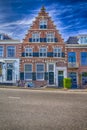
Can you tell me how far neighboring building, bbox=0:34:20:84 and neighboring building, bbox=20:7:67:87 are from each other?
0.70m

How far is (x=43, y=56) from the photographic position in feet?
86.8

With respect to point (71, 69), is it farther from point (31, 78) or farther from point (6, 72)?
point (6, 72)

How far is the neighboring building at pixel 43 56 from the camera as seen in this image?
26.2 metres

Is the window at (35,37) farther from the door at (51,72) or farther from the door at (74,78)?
the door at (74,78)

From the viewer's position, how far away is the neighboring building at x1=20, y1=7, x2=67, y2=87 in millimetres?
26188

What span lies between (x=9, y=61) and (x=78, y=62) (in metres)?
7.91

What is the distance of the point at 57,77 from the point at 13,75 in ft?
16.5

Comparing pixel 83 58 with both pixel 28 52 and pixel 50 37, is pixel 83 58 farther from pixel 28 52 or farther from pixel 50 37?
pixel 28 52

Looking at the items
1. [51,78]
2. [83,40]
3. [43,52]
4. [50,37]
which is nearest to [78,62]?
[83,40]

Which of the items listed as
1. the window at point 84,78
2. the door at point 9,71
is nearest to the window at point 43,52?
the door at point 9,71

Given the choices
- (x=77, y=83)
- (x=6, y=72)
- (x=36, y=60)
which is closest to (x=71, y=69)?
(x=77, y=83)

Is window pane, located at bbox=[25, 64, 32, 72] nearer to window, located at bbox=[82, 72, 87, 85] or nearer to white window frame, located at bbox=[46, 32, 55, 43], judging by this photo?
white window frame, located at bbox=[46, 32, 55, 43]

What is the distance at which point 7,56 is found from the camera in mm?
26766

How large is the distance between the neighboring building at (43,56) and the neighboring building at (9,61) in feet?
2.29
